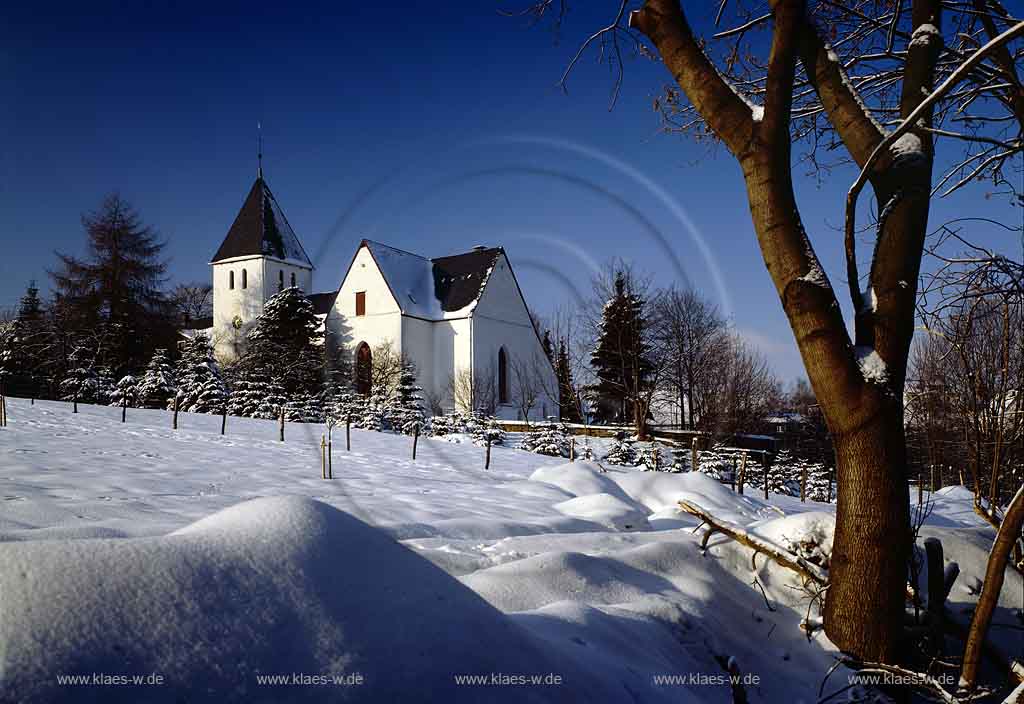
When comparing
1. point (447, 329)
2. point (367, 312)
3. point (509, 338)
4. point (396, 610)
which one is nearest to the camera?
point (396, 610)

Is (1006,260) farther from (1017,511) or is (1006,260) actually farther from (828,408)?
(1017,511)

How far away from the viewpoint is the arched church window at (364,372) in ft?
107

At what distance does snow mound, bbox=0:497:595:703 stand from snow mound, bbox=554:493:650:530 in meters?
5.17

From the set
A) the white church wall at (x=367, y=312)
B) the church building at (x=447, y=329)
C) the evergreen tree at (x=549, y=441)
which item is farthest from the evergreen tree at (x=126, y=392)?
the evergreen tree at (x=549, y=441)

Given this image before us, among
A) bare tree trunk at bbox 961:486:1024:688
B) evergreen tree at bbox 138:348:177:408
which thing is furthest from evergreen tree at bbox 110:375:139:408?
bare tree trunk at bbox 961:486:1024:688

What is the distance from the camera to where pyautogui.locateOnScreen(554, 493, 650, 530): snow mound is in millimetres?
7184

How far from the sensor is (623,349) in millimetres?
25344

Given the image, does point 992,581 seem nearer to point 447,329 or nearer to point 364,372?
point 364,372

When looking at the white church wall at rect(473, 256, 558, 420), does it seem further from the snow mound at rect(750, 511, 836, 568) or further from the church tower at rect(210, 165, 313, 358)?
the snow mound at rect(750, 511, 836, 568)

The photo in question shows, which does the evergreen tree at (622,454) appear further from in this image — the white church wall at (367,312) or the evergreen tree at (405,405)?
the white church wall at (367,312)

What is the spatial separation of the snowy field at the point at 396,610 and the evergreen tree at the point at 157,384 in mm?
24394

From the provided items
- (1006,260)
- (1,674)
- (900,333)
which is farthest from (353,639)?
(1006,260)

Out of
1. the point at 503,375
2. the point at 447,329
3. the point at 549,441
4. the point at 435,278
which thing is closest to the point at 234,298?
the point at 435,278

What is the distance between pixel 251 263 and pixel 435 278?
14.5 metres
